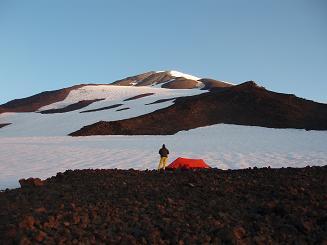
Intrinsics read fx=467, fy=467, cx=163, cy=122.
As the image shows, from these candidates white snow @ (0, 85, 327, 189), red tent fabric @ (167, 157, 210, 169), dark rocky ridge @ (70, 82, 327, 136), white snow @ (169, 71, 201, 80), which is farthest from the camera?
white snow @ (169, 71, 201, 80)

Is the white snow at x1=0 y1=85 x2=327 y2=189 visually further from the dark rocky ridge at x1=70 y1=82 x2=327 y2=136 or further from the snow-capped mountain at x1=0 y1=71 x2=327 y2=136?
the dark rocky ridge at x1=70 y1=82 x2=327 y2=136

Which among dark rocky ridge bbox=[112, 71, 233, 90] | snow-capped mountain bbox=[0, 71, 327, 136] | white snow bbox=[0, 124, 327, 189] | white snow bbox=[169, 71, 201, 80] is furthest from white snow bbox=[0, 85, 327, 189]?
white snow bbox=[169, 71, 201, 80]

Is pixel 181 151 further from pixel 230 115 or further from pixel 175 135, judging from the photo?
pixel 230 115

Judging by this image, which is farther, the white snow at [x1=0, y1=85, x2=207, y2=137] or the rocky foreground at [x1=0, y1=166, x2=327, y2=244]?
the white snow at [x1=0, y1=85, x2=207, y2=137]

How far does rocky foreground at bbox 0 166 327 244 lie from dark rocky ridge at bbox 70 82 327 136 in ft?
101

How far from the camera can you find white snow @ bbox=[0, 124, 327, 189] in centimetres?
2402

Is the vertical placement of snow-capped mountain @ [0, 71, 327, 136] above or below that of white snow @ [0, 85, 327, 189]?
above

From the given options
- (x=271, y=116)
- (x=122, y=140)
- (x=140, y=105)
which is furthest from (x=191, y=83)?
(x=122, y=140)

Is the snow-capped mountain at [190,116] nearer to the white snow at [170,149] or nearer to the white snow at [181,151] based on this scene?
the white snow at [170,149]

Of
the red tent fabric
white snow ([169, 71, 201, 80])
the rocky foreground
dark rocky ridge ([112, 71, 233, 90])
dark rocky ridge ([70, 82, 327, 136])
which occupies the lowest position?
the rocky foreground

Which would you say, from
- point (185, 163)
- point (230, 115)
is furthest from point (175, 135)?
point (185, 163)

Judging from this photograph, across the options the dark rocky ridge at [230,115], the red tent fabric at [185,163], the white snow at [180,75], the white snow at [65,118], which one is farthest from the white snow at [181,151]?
the white snow at [180,75]

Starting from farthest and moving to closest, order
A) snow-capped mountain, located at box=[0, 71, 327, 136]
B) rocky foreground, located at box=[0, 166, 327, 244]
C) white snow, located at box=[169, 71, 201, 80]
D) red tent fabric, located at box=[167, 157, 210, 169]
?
white snow, located at box=[169, 71, 201, 80]
snow-capped mountain, located at box=[0, 71, 327, 136]
red tent fabric, located at box=[167, 157, 210, 169]
rocky foreground, located at box=[0, 166, 327, 244]

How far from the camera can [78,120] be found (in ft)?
188
